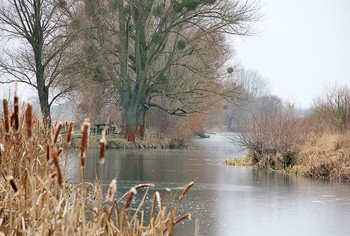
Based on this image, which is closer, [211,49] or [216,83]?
[211,49]

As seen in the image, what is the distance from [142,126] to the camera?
2998 cm

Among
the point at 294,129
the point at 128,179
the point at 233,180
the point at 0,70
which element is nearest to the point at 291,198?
the point at 233,180

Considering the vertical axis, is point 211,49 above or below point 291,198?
above

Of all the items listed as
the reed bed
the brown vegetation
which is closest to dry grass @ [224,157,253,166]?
the brown vegetation

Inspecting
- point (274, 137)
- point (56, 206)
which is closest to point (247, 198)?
point (274, 137)

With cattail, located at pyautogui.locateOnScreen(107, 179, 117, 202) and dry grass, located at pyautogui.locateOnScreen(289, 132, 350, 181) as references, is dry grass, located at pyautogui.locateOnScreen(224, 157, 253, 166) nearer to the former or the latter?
dry grass, located at pyautogui.locateOnScreen(289, 132, 350, 181)

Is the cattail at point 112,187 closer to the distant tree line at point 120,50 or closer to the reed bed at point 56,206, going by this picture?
the reed bed at point 56,206

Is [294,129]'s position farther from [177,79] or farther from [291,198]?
[177,79]

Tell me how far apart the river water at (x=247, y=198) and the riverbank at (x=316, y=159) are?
0.59 metres

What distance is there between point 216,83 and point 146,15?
19.6ft

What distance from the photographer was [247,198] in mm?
11250

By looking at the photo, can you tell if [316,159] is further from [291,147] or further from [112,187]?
[112,187]

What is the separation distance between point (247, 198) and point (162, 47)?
740 inches

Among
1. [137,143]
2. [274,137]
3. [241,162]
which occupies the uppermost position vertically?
[274,137]
